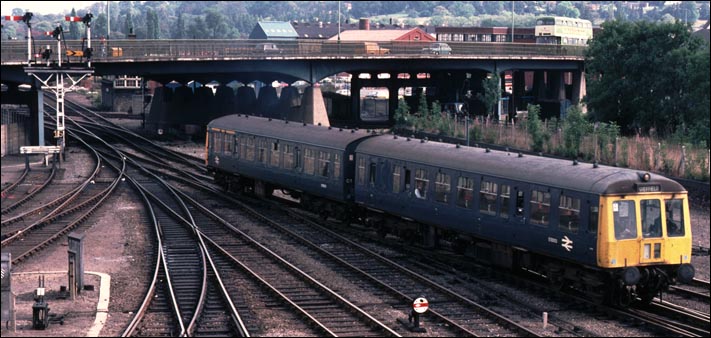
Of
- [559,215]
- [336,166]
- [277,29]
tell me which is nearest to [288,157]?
[336,166]

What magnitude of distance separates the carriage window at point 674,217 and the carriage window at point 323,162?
13478mm

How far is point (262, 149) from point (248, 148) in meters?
1.44

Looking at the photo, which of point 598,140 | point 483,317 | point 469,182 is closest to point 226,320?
point 483,317

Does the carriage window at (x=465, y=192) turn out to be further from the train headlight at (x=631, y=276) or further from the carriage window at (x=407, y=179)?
the train headlight at (x=631, y=276)

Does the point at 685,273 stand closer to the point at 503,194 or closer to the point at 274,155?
the point at 503,194

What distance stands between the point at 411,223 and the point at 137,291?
873cm

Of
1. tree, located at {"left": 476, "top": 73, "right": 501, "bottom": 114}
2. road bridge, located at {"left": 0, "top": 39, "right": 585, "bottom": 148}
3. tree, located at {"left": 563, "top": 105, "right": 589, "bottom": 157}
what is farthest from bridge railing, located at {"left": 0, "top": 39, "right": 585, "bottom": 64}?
tree, located at {"left": 563, "top": 105, "right": 589, "bottom": 157}

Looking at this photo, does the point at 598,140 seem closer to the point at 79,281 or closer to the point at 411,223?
the point at 411,223

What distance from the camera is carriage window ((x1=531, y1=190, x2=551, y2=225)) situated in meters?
22.9

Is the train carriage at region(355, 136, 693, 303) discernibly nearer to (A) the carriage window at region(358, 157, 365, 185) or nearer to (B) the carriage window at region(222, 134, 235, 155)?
(A) the carriage window at region(358, 157, 365, 185)

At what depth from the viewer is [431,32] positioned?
162875mm

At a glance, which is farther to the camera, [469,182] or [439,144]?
[439,144]

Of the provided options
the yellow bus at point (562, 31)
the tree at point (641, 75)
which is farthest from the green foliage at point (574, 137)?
the yellow bus at point (562, 31)

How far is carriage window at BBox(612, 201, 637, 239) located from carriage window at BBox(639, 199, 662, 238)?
0.77 ft
